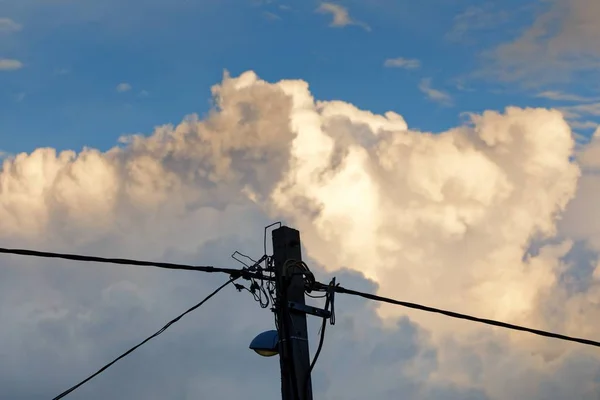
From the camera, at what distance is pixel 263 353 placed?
13422 mm

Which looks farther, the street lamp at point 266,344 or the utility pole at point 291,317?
the street lamp at point 266,344

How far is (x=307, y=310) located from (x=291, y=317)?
1.05 ft

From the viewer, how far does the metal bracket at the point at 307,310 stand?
1328cm

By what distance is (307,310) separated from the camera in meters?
13.4

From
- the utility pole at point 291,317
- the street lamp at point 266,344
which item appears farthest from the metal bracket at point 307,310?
the street lamp at point 266,344

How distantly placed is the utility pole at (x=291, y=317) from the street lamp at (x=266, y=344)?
155mm

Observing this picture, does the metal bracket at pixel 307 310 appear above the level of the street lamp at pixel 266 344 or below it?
above

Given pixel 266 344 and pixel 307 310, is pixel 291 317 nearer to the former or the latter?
pixel 307 310

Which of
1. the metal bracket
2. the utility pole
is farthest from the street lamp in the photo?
the metal bracket

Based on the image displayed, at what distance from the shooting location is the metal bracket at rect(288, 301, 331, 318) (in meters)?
13.3

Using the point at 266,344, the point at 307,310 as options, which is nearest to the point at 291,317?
the point at 307,310

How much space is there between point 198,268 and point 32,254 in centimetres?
253

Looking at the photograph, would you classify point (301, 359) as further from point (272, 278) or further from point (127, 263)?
point (127, 263)

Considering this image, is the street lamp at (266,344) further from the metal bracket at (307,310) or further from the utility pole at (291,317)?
the metal bracket at (307,310)
